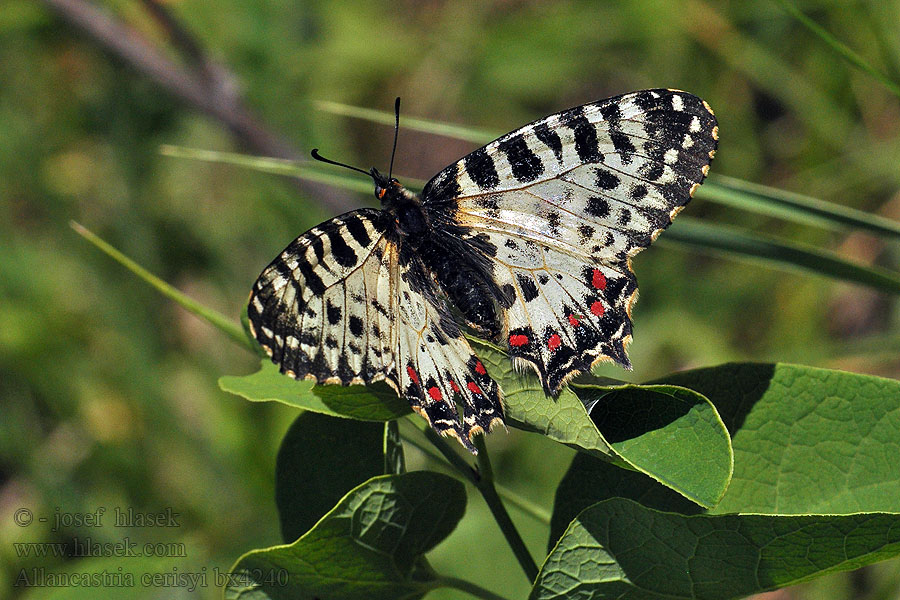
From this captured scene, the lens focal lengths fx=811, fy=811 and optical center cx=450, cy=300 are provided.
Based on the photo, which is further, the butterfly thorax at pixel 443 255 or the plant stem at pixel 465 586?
the butterfly thorax at pixel 443 255

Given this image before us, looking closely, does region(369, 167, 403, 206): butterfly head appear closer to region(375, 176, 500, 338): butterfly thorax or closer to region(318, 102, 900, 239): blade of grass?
region(375, 176, 500, 338): butterfly thorax

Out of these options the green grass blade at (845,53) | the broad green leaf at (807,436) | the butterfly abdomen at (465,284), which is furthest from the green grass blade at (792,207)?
the broad green leaf at (807,436)

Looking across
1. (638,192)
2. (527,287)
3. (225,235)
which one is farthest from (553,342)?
(225,235)

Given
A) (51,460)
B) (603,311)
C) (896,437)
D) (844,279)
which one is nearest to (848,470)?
(896,437)

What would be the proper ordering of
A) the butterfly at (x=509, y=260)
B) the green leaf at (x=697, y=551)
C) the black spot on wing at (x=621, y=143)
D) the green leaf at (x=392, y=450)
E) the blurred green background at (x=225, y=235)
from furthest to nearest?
1. the blurred green background at (x=225, y=235)
2. the black spot on wing at (x=621, y=143)
3. the butterfly at (x=509, y=260)
4. the green leaf at (x=392, y=450)
5. the green leaf at (x=697, y=551)

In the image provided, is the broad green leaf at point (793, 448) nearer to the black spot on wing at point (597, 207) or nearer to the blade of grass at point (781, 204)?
the black spot on wing at point (597, 207)

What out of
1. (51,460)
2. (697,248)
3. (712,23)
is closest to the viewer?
(697,248)

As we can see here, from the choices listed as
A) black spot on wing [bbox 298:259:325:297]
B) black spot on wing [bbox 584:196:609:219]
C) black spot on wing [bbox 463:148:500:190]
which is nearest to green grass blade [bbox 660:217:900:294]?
black spot on wing [bbox 584:196:609:219]

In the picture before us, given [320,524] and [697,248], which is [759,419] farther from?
[697,248]
